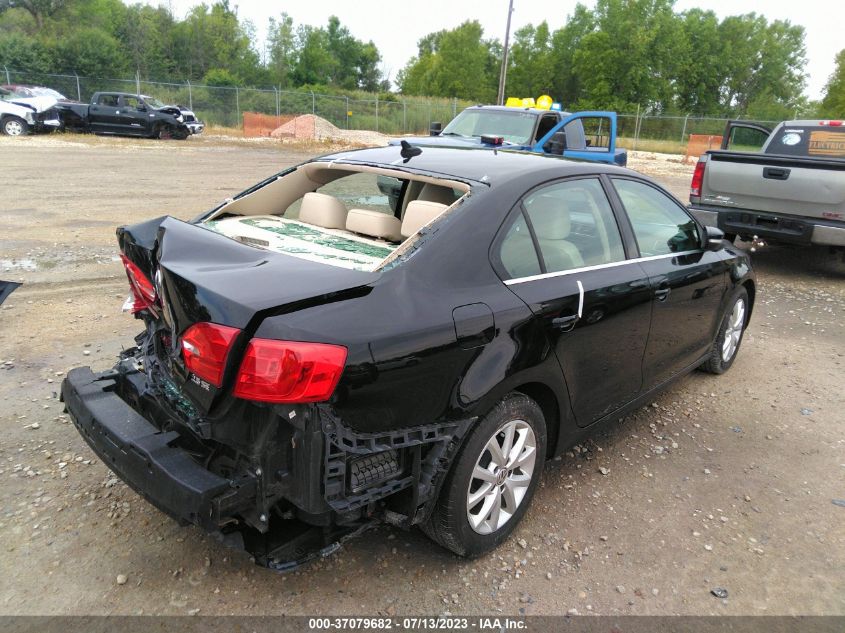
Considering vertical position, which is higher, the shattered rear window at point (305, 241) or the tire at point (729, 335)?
the shattered rear window at point (305, 241)

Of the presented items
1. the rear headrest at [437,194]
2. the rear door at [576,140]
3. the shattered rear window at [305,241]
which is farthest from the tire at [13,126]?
the rear headrest at [437,194]

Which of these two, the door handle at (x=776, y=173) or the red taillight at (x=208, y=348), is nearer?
the red taillight at (x=208, y=348)

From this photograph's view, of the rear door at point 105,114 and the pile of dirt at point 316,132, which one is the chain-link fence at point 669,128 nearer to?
the pile of dirt at point 316,132

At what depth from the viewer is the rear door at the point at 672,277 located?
3592 millimetres

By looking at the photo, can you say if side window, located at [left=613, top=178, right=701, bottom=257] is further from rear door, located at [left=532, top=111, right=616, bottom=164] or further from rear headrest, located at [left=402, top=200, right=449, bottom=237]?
rear door, located at [left=532, top=111, right=616, bottom=164]

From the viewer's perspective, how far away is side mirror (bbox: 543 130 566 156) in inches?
410

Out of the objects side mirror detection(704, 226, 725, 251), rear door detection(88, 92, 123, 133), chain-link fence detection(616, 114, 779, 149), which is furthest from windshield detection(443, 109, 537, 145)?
chain-link fence detection(616, 114, 779, 149)

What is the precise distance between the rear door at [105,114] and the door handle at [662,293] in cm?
2490

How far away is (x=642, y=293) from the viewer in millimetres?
3395

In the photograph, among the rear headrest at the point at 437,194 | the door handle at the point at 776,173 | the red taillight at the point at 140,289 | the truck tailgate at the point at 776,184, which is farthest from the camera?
the door handle at the point at 776,173

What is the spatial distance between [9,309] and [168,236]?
3.62 meters

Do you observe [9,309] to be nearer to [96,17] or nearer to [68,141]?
[68,141]

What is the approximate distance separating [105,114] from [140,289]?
24405mm

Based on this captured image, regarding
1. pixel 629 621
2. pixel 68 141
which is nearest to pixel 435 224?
pixel 629 621
